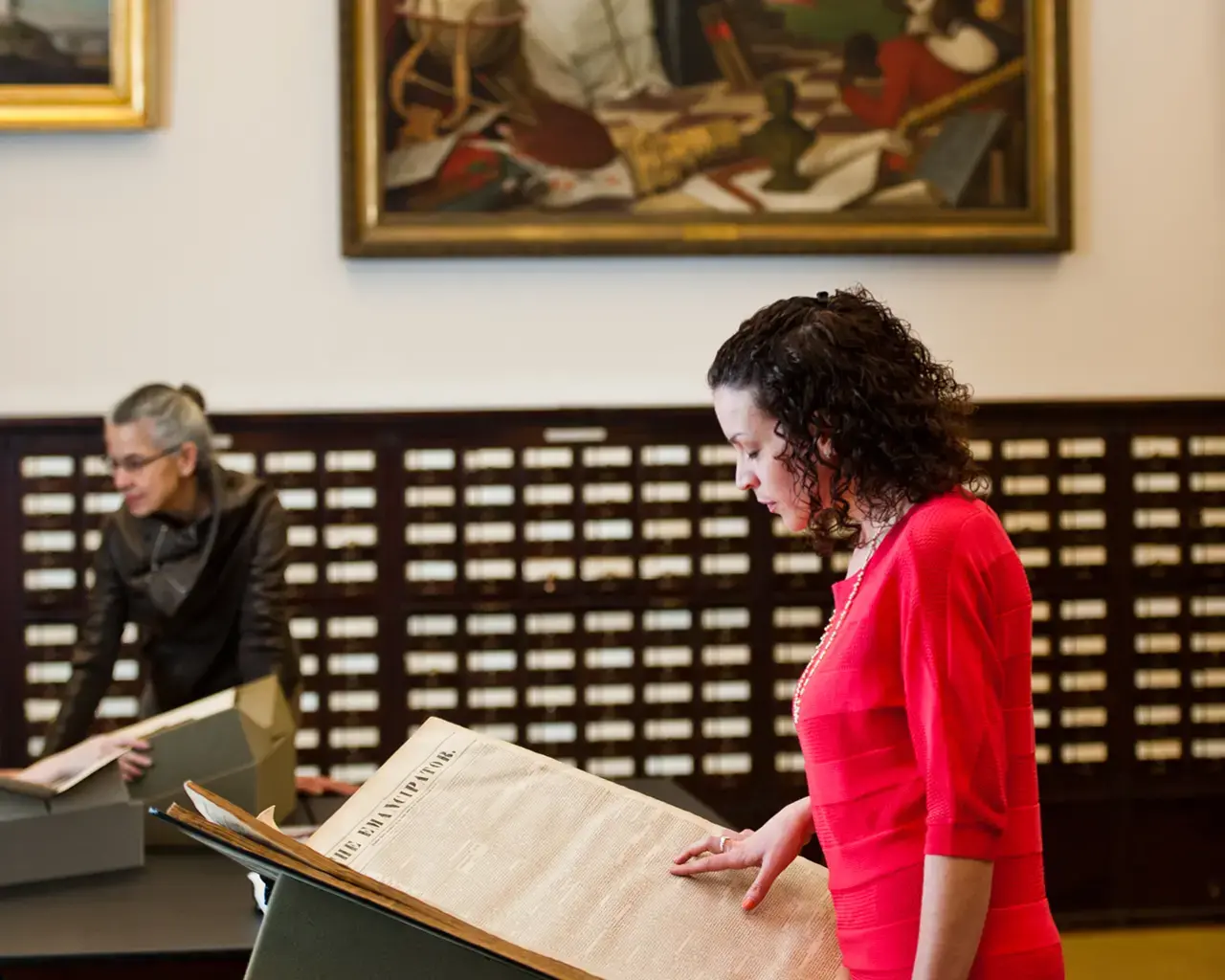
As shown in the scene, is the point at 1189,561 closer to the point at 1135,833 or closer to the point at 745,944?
the point at 1135,833

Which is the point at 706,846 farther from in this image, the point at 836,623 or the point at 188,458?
the point at 188,458

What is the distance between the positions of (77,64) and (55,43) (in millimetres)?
96

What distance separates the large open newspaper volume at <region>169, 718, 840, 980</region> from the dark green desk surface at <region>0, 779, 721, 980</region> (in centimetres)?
48

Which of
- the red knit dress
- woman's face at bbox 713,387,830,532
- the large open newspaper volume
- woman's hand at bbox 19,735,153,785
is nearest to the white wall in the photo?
woman's hand at bbox 19,735,153,785

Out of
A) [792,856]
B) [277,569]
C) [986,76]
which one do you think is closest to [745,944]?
[792,856]

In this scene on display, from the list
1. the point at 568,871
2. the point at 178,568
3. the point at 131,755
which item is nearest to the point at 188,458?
the point at 178,568

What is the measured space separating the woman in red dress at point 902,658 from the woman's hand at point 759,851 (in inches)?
5.1

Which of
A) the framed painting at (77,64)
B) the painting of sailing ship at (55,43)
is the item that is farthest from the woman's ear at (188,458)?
the painting of sailing ship at (55,43)

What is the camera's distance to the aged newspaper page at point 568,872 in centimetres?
133

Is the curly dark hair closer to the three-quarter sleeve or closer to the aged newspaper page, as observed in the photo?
the three-quarter sleeve

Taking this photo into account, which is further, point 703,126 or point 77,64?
point 703,126

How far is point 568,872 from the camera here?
1396 mm

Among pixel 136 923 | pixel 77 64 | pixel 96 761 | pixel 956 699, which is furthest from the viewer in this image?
pixel 77 64

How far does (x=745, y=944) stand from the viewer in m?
1.36
